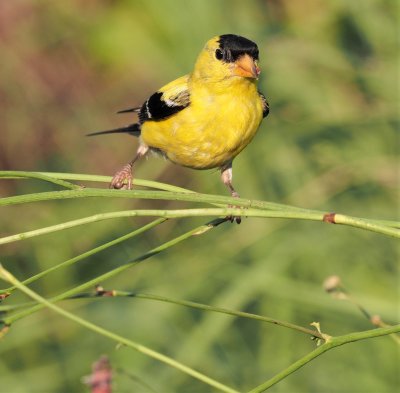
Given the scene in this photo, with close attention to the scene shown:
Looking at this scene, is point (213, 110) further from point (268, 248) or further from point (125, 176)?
point (268, 248)

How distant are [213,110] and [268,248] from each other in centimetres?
150

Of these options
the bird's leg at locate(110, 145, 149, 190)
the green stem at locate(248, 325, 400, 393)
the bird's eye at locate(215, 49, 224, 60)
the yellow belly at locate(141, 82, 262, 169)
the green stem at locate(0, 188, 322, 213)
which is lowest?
the green stem at locate(248, 325, 400, 393)

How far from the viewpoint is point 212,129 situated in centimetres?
276

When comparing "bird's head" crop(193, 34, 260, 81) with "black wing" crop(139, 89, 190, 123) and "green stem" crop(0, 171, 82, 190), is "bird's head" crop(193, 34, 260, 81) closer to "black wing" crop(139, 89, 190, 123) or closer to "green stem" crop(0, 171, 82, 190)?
"black wing" crop(139, 89, 190, 123)

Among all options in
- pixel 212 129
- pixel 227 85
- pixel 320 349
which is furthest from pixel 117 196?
pixel 227 85

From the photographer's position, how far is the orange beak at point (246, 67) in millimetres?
2736

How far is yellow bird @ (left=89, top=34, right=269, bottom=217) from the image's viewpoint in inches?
109

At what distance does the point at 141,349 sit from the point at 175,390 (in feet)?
7.19

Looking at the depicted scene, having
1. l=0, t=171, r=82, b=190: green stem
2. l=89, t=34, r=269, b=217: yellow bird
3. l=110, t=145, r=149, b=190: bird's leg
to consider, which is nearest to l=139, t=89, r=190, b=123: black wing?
l=89, t=34, r=269, b=217: yellow bird

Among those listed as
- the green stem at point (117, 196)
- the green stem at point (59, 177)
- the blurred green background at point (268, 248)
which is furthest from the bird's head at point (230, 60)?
the blurred green background at point (268, 248)

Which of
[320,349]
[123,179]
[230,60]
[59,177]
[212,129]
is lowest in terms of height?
[320,349]

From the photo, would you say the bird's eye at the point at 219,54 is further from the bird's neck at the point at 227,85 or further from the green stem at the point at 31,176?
the green stem at the point at 31,176

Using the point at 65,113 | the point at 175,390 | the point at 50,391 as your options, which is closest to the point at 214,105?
the point at 175,390

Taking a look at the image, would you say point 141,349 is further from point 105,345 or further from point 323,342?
point 105,345
